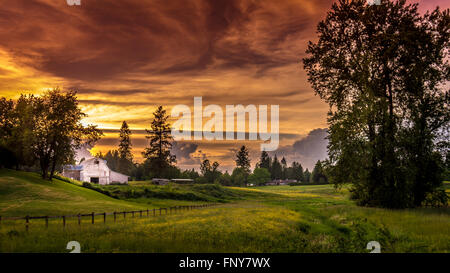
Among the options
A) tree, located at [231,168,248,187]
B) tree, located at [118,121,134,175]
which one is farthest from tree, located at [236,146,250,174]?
tree, located at [118,121,134,175]

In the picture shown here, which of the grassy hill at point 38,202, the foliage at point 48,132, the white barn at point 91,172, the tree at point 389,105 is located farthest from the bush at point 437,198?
the white barn at point 91,172

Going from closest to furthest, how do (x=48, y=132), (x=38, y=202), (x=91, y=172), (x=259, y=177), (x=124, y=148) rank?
(x=38, y=202) → (x=48, y=132) → (x=91, y=172) → (x=124, y=148) → (x=259, y=177)

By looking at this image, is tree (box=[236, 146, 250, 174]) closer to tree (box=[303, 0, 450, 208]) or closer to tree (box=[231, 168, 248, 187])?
tree (box=[231, 168, 248, 187])

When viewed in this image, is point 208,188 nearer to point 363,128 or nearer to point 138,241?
point 363,128

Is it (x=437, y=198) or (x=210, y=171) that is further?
(x=210, y=171)

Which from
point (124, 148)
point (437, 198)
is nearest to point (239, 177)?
point (124, 148)

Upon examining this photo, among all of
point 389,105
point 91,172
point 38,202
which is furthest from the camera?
point 91,172

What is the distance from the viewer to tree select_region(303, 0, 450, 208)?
29812 mm

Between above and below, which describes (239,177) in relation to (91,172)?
below

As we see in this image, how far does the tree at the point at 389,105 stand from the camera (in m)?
29.8

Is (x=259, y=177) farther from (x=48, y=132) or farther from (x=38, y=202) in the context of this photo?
(x=38, y=202)

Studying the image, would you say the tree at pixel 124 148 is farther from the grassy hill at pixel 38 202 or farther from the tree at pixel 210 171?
the grassy hill at pixel 38 202

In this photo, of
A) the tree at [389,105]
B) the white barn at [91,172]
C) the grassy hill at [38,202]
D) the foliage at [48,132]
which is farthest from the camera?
the white barn at [91,172]

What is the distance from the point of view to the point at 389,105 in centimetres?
3219
